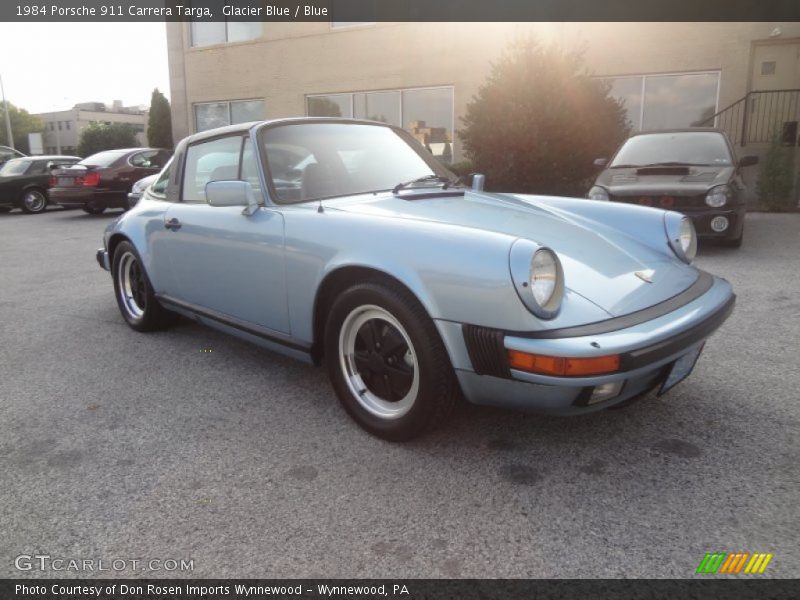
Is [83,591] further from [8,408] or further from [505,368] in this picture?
[8,408]

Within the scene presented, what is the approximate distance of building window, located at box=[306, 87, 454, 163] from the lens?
14953 mm

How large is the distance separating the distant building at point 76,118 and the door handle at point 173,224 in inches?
3557

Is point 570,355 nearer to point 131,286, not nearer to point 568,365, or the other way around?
point 568,365

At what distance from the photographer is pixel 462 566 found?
1.75 metres

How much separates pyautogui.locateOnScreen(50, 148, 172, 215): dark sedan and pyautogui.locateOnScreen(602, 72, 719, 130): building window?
32.8ft

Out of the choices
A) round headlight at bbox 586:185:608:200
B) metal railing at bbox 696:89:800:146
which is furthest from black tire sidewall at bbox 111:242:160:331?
metal railing at bbox 696:89:800:146

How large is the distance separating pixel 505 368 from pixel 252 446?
116 centimetres

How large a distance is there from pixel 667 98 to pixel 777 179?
3.11 m

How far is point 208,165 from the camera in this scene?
3.58 metres

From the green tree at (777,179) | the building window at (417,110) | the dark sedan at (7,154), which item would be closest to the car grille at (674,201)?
the green tree at (777,179)

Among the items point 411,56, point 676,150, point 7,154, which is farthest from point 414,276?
point 7,154

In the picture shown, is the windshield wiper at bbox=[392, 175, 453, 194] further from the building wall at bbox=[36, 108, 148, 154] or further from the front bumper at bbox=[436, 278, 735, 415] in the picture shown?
the building wall at bbox=[36, 108, 148, 154]

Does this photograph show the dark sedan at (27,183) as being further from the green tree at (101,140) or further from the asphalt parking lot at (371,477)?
the green tree at (101,140)

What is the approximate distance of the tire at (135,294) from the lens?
160 inches
